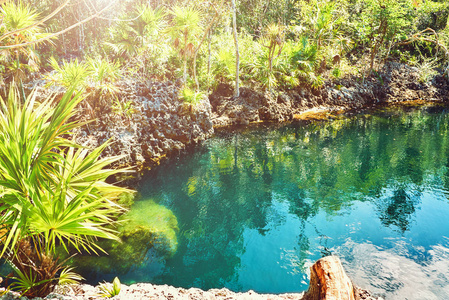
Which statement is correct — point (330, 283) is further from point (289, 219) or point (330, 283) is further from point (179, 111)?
point (179, 111)

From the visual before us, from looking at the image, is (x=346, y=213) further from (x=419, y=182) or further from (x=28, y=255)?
(x=28, y=255)

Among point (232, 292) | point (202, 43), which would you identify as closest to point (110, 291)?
point (232, 292)

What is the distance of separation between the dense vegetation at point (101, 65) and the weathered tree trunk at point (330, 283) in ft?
9.97

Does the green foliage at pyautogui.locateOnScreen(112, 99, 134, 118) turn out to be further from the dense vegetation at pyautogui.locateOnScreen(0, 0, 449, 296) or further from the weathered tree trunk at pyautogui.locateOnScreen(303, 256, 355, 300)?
the weathered tree trunk at pyautogui.locateOnScreen(303, 256, 355, 300)

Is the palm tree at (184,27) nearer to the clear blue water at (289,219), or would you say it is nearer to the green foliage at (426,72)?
the clear blue water at (289,219)

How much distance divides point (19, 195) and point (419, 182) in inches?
550

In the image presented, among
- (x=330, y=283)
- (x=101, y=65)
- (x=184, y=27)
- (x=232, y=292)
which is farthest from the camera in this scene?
(x=184, y=27)

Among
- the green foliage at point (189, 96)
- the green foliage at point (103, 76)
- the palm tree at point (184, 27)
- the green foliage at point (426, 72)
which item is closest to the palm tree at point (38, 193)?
the green foliage at point (103, 76)

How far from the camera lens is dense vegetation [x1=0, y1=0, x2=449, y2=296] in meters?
3.41

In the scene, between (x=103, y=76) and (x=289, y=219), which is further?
(x=103, y=76)

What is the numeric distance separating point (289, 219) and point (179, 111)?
9646 mm

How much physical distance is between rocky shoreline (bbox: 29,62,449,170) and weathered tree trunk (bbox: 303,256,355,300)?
6.68m

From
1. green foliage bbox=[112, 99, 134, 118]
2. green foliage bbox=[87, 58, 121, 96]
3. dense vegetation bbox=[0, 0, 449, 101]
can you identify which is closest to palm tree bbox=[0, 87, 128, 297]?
dense vegetation bbox=[0, 0, 449, 101]

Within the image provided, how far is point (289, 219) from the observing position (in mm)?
9219
